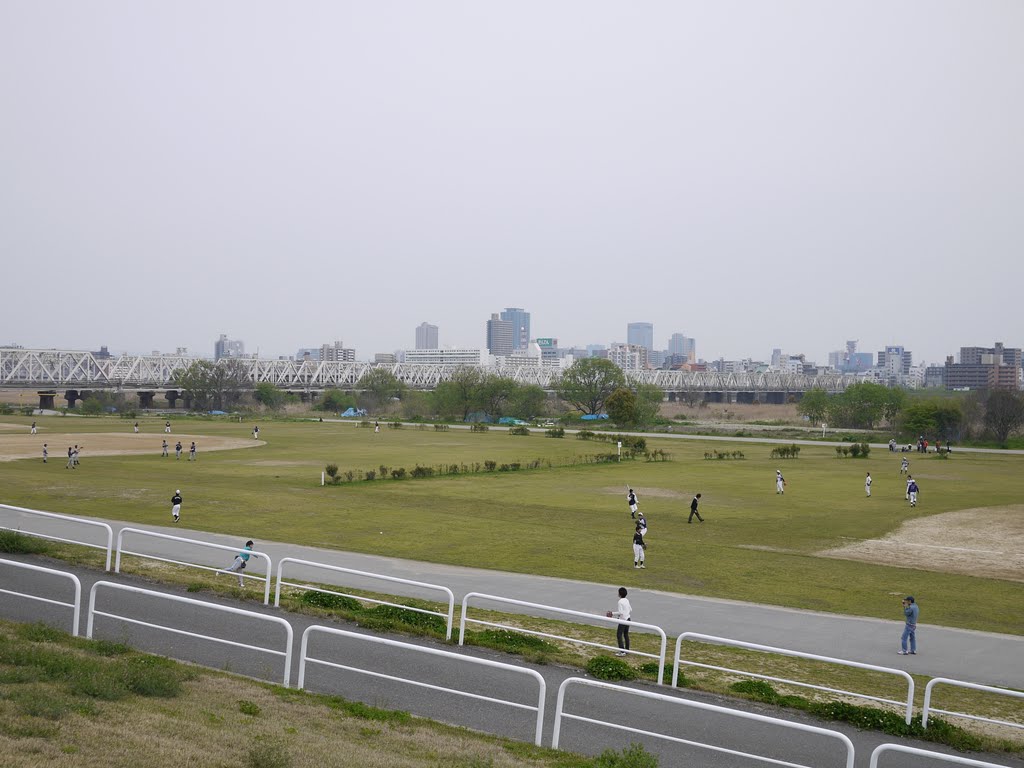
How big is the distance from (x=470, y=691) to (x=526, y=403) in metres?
116

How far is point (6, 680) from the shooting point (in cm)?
893

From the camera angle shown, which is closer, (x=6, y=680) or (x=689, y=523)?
(x=6, y=680)

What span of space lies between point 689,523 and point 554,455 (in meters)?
32.7

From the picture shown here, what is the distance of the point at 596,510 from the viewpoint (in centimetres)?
3819

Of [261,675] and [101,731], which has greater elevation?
[101,731]

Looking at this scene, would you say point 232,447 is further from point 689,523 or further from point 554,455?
point 689,523

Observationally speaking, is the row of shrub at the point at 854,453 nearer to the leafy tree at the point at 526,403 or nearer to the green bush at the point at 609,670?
the leafy tree at the point at 526,403

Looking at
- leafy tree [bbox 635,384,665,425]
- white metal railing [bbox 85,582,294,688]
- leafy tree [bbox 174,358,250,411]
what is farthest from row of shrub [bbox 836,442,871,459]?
leafy tree [bbox 174,358,250,411]

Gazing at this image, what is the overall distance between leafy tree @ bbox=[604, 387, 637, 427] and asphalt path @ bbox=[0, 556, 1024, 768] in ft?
295

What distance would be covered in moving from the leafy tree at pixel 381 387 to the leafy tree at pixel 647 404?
4733 cm

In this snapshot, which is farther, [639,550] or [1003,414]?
[1003,414]

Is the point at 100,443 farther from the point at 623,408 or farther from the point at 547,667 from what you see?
the point at 547,667

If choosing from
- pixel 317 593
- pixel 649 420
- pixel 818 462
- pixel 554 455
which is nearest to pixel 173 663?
pixel 317 593

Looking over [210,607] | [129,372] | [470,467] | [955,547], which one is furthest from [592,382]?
[210,607]
